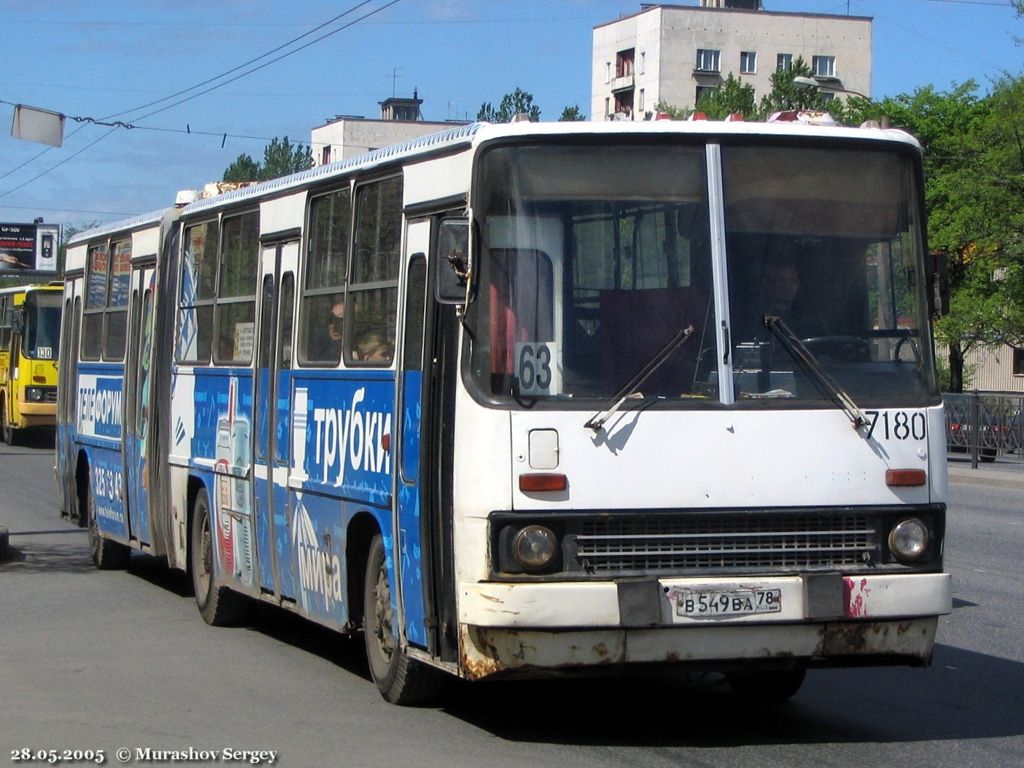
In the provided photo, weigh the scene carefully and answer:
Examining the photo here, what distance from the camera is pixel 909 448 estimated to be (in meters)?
7.73

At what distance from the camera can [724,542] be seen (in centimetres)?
748

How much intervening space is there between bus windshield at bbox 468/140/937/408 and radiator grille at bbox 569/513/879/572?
53 centimetres

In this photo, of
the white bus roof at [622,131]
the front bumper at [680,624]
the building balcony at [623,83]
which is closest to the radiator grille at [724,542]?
the front bumper at [680,624]

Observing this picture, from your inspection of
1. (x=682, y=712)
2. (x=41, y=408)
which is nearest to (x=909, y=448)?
(x=682, y=712)

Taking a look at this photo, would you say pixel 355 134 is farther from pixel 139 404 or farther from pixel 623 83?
pixel 139 404

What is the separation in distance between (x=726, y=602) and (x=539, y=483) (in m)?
0.93

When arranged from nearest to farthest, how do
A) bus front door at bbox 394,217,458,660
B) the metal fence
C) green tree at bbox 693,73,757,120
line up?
bus front door at bbox 394,217,458,660 < the metal fence < green tree at bbox 693,73,757,120

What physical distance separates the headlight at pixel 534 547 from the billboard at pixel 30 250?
94.5m

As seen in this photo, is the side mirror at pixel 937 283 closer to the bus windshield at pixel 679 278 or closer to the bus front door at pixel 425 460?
the bus windshield at pixel 679 278

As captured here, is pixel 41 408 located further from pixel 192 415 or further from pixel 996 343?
pixel 996 343

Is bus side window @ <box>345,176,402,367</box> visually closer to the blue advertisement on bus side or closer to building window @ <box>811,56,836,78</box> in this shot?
the blue advertisement on bus side

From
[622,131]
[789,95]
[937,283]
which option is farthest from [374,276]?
[789,95]

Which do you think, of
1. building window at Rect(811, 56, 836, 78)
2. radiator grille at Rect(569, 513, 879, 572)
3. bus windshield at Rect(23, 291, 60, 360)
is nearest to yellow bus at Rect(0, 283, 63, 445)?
bus windshield at Rect(23, 291, 60, 360)

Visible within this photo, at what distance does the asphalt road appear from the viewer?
758cm
